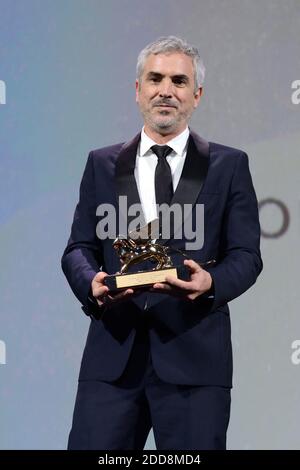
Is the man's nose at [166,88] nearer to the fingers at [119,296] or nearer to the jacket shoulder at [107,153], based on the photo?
the jacket shoulder at [107,153]

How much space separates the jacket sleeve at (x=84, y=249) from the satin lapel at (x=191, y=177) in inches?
7.6

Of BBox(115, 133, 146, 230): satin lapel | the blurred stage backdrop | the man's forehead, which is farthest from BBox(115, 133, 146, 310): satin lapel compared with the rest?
the blurred stage backdrop

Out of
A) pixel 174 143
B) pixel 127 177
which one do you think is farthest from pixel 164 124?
pixel 127 177

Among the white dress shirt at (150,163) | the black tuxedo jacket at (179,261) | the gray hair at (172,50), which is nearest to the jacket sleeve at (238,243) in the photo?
the black tuxedo jacket at (179,261)

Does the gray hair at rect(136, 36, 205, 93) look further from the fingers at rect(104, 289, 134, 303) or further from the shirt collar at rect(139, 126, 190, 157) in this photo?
the fingers at rect(104, 289, 134, 303)

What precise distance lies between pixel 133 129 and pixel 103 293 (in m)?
1.10

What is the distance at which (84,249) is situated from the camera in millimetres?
2324

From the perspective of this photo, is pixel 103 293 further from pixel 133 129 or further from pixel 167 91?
pixel 133 129

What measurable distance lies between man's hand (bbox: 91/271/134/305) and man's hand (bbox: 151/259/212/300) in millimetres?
65

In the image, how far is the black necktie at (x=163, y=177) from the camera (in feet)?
7.43

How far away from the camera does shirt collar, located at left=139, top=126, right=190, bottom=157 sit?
233 centimetres

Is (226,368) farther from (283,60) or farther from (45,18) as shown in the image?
(45,18)
